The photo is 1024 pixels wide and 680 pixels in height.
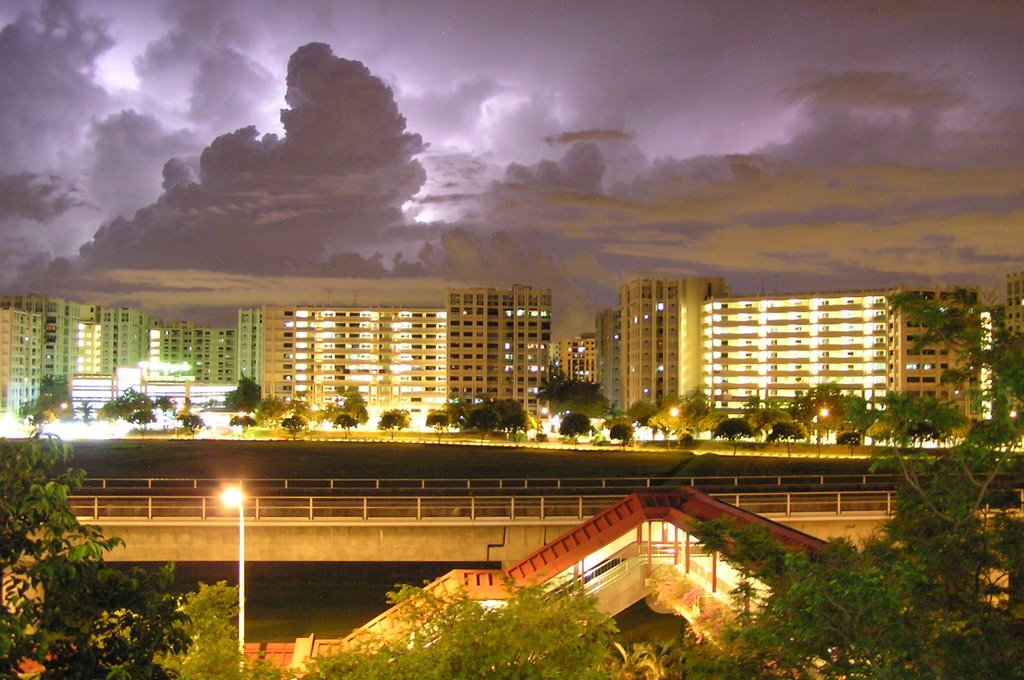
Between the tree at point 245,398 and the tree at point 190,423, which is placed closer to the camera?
the tree at point 190,423

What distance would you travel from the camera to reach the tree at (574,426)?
6544cm

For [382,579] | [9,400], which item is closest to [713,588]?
[382,579]

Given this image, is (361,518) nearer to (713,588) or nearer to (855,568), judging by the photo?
(713,588)

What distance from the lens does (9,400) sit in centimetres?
11700

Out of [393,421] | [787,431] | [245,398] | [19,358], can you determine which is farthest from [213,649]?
[19,358]

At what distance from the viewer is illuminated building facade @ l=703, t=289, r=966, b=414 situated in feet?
326

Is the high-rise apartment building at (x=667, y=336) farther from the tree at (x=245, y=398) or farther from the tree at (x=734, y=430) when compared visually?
the tree at (x=245, y=398)

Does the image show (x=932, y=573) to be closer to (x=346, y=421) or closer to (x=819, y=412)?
(x=819, y=412)

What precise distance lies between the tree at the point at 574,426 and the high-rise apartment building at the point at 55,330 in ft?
338

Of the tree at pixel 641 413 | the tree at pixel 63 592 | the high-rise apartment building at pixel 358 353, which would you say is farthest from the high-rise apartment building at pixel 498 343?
the tree at pixel 63 592

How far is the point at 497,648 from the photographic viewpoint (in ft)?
25.0

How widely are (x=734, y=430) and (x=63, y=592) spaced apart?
57938mm

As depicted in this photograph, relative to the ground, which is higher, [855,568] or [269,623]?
[855,568]

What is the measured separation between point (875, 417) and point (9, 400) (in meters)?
133
